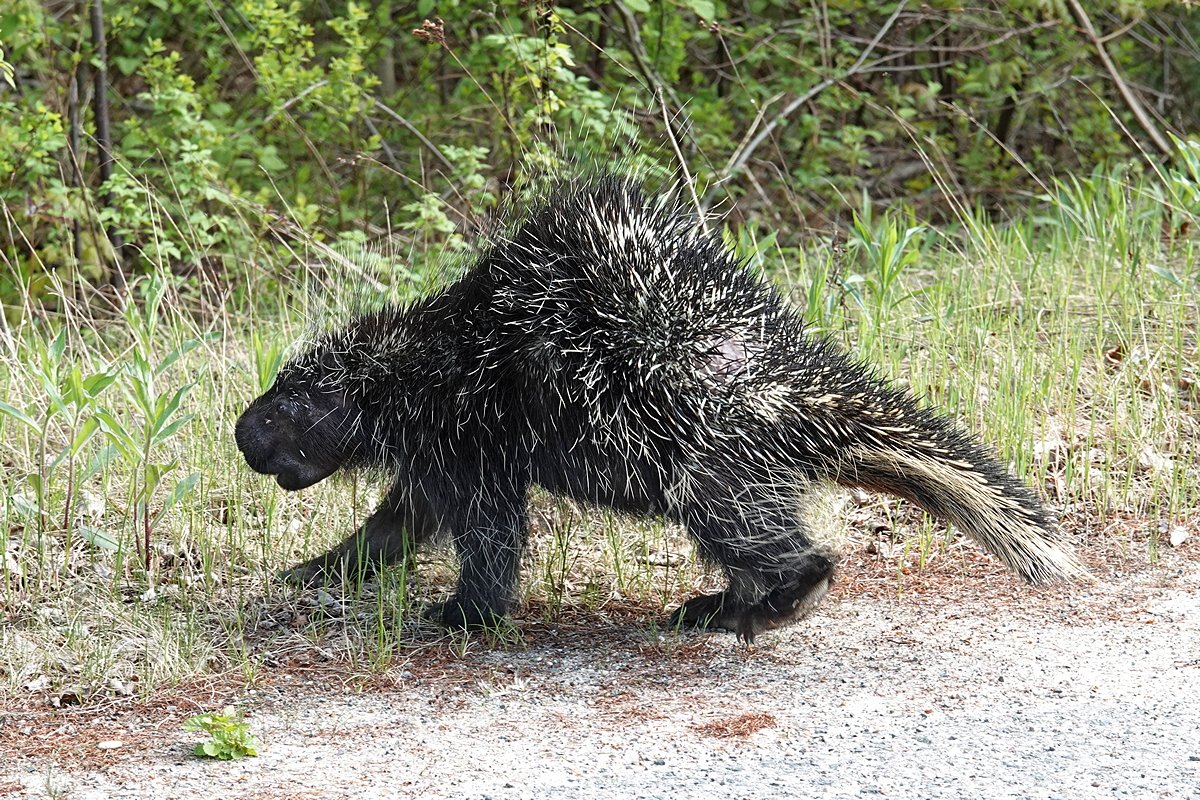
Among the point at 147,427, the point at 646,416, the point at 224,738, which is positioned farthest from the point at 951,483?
the point at 147,427

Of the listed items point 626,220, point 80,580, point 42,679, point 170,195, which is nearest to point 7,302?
point 170,195

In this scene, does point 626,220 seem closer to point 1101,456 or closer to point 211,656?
point 211,656

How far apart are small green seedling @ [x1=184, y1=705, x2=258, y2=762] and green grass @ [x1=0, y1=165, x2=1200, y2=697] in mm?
448

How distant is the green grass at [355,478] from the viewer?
3.79 metres

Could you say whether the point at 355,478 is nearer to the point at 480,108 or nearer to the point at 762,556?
the point at 762,556

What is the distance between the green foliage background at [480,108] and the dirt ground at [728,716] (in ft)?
8.63

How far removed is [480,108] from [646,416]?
6.00 metres

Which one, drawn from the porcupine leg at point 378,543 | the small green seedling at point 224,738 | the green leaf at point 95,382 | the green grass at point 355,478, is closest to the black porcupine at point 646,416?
the porcupine leg at point 378,543

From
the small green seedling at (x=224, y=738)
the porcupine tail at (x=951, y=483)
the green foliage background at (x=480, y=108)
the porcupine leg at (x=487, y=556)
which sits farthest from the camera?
the green foliage background at (x=480, y=108)

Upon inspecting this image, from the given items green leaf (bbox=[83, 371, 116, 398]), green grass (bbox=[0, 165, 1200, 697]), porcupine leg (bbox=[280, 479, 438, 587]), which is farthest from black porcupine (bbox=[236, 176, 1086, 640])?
green leaf (bbox=[83, 371, 116, 398])

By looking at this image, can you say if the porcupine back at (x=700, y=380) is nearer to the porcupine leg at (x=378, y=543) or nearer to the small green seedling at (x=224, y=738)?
the porcupine leg at (x=378, y=543)

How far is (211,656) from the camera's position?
3604mm

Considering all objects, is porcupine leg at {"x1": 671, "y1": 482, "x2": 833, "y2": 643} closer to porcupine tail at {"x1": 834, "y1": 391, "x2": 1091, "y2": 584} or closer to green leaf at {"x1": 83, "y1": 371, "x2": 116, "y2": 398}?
porcupine tail at {"x1": 834, "y1": 391, "x2": 1091, "y2": 584}

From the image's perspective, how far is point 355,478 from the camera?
4.17 metres
